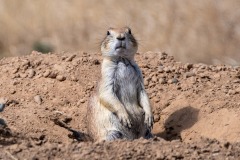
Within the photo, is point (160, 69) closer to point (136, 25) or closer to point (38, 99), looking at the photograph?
point (38, 99)

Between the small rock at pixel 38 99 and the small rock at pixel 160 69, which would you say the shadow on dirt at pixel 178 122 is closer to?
the small rock at pixel 160 69

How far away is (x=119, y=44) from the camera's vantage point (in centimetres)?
904

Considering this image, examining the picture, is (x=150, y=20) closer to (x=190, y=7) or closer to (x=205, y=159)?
(x=190, y=7)

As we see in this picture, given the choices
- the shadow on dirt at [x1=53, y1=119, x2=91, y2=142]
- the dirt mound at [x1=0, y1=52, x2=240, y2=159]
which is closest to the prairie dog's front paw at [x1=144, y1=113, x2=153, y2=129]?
the dirt mound at [x1=0, y1=52, x2=240, y2=159]

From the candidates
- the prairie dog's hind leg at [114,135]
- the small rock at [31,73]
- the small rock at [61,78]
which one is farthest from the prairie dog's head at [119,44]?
the small rock at [31,73]

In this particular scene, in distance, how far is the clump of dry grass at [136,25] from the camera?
1429 centimetres

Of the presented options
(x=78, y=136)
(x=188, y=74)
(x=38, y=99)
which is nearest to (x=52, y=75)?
(x=38, y=99)

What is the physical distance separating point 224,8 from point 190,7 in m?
0.53

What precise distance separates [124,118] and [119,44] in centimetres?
72

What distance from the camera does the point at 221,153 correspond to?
714 centimetres

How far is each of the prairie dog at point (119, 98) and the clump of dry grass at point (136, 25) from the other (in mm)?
4485

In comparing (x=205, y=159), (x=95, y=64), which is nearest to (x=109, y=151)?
Result: (x=205, y=159)

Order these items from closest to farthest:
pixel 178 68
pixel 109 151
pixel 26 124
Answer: pixel 109 151
pixel 26 124
pixel 178 68

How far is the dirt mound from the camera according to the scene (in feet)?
30.3
